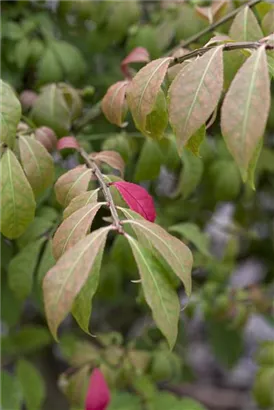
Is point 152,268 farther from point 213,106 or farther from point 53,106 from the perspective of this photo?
point 53,106

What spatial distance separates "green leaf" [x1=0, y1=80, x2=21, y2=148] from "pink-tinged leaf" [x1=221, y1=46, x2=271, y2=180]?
0.34 metres

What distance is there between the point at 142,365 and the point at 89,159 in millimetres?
506

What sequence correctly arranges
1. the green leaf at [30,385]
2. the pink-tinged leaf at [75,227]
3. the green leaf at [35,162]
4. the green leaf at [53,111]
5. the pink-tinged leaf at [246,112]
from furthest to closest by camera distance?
the green leaf at [30,385]
the green leaf at [53,111]
the green leaf at [35,162]
the pink-tinged leaf at [75,227]
the pink-tinged leaf at [246,112]

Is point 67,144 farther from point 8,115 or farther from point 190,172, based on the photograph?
point 190,172

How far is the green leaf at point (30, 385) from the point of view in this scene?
4.78 feet

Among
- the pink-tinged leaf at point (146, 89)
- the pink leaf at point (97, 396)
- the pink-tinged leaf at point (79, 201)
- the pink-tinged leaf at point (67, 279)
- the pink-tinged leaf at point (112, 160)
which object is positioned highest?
the pink-tinged leaf at point (146, 89)

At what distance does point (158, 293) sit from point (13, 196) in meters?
0.27

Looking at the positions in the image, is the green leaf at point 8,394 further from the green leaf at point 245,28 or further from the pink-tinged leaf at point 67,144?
the green leaf at point 245,28

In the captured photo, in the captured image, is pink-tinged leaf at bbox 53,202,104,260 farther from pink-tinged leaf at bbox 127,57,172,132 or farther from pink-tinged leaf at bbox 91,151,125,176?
pink-tinged leaf at bbox 91,151,125,176

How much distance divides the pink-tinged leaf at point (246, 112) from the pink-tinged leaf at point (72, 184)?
28 cm

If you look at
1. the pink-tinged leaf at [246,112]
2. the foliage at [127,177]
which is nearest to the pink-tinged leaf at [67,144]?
the foliage at [127,177]

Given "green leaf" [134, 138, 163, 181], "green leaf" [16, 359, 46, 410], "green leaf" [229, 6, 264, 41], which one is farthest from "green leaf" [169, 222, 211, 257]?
"green leaf" [16, 359, 46, 410]

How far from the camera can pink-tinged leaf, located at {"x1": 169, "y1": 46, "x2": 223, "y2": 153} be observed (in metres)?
0.67

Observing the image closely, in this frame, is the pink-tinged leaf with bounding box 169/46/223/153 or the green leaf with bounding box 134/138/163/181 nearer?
the pink-tinged leaf with bounding box 169/46/223/153
